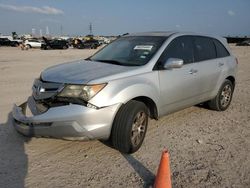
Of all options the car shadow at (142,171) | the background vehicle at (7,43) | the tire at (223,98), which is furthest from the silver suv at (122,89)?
the background vehicle at (7,43)

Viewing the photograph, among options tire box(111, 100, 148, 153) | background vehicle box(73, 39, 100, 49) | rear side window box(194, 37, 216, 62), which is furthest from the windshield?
background vehicle box(73, 39, 100, 49)

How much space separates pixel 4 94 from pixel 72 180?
5.80 meters

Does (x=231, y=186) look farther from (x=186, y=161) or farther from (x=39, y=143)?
(x=39, y=143)

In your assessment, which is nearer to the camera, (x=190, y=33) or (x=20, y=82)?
(x=190, y=33)

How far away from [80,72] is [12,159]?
1492 mm

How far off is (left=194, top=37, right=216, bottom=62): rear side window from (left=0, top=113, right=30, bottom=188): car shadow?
11.0 ft

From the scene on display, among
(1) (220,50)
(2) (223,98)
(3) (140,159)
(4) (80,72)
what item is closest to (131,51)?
(4) (80,72)

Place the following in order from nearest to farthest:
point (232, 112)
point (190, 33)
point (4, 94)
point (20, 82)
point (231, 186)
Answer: point (231, 186)
point (190, 33)
point (232, 112)
point (4, 94)
point (20, 82)

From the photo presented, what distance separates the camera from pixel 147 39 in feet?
18.2

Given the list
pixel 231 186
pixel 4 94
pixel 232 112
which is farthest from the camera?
pixel 4 94

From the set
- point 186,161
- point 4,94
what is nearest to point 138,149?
point 186,161

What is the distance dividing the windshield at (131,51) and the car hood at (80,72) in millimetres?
288

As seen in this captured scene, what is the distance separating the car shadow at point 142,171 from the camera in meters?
3.77

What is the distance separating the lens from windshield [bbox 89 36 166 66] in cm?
508
